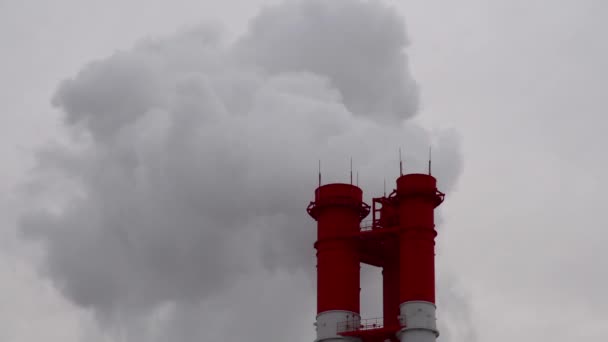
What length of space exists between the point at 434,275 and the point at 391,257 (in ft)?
22.0

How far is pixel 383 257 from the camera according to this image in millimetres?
117375

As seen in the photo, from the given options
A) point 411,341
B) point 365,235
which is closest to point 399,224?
point 365,235

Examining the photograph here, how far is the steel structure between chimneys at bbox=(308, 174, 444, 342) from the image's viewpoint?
10988cm

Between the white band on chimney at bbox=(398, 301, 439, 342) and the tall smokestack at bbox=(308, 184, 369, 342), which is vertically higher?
the tall smokestack at bbox=(308, 184, 369, 342)

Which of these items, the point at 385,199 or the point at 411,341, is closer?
the point at 411,341

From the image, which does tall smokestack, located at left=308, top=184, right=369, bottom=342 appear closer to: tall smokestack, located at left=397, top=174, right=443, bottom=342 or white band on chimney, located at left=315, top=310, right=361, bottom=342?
white band on chimney, located at left=315, top=310, right=361, bottom=342

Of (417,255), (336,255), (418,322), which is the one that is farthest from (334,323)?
(417,255)

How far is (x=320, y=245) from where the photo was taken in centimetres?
11531

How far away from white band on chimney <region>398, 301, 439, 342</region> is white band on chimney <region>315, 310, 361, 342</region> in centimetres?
444

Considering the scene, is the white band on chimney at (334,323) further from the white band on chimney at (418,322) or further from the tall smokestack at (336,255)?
the white band on chimney at (418,322)

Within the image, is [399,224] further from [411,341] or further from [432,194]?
[411,341]

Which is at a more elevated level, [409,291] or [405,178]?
[405,178]

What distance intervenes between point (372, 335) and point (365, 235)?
8.32m

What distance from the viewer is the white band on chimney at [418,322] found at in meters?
109
